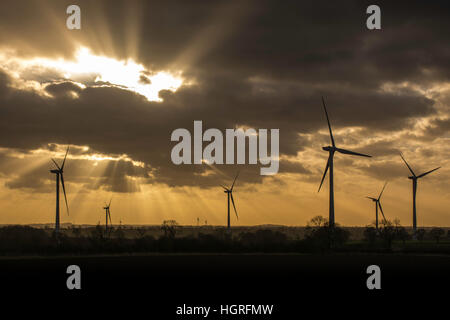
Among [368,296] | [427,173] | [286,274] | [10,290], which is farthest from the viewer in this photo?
[427,173]

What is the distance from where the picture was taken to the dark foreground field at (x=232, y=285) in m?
45.4

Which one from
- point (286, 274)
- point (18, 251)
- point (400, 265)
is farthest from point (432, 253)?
point (18, 251)

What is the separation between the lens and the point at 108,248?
390 ft

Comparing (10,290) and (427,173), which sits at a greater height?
(427,173)

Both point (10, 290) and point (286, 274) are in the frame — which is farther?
point (286, 274)

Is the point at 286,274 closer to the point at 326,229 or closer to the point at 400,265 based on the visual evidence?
the point at 400,265

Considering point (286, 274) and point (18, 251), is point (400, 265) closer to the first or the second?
point (286, 274)

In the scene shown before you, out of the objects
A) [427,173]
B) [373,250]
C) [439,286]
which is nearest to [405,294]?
[439,286]

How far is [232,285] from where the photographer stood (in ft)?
190

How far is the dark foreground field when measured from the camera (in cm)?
4541

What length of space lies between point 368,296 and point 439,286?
1343cm

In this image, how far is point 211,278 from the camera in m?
65.3
